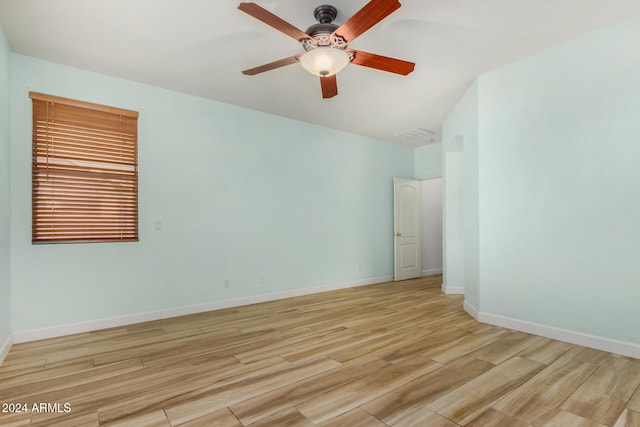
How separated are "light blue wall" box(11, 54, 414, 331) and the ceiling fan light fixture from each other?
242cm

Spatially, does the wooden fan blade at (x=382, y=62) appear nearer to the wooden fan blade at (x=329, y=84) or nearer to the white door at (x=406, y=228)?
the wooden fan blade at (x=329, y=84)

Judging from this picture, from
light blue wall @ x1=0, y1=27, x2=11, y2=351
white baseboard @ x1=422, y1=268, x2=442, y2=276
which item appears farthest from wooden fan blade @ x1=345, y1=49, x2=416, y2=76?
white baseboard @ x1=422, y1=268, x2=442, y2=276

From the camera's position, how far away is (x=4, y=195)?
307 centimetres

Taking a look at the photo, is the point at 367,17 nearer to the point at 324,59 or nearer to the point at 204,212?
the point at 324,59

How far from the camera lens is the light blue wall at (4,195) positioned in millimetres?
2967

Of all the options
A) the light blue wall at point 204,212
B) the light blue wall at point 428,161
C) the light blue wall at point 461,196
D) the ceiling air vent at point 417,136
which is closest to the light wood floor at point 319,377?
the light blue wall at point 204,212

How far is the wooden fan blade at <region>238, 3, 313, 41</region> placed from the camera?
2.07 metres

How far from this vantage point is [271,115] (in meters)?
5.20

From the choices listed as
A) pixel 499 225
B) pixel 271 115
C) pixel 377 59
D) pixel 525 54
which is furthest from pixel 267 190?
pixel 525 54

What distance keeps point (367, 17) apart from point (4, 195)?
3.61 metres

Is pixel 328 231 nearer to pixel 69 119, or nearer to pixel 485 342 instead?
pixel 485 342

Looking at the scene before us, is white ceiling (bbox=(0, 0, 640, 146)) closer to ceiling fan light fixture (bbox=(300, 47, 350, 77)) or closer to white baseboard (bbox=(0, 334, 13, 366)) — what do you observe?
ceiling fan light fixture (bbox=(300, 47, 350, 77))

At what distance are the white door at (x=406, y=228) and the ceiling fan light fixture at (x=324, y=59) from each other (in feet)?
14.1

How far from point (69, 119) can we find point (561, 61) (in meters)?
5.25
